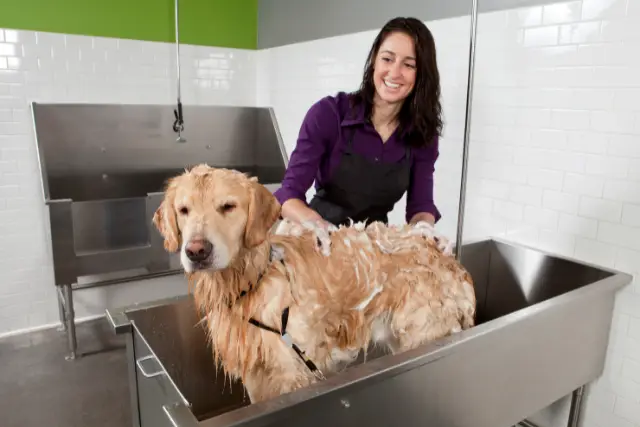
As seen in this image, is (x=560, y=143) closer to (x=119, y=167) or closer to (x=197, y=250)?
(x=197, y=250)

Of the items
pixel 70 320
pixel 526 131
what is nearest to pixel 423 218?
pixel 526 131

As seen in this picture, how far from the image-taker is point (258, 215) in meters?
1.31

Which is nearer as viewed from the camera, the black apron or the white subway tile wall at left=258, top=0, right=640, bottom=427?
the white subway tile wall at left=258, top=0, right=640, bottom=427

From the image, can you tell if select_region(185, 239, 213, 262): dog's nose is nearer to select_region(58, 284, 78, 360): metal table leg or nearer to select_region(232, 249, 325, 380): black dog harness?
select_region(232, 249, 325, 380): black dog harness

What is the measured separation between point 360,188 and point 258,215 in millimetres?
770

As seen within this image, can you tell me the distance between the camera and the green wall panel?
9.70 feet

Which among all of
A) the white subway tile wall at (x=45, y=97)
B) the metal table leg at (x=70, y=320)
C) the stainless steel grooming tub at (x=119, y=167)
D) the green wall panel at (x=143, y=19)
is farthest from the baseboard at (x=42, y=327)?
the green wall panel at (x=143, y=19)

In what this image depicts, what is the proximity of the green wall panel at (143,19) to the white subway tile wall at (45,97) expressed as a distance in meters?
0.06

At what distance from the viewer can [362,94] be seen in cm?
193

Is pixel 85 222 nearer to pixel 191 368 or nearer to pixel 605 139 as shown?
pixel 191 368

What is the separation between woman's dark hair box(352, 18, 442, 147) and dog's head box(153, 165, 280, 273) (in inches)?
30.2

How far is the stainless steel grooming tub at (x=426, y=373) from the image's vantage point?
114 centimetres

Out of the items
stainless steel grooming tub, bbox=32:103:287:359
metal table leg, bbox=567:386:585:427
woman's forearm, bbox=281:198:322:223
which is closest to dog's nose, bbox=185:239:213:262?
woman's forearm, bbox=281:198:322:223

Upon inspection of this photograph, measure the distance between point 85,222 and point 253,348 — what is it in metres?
1.81
